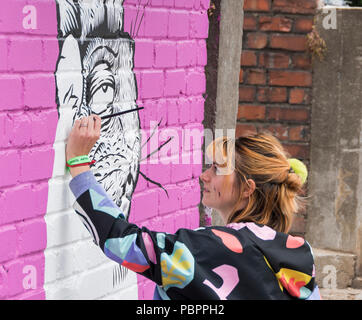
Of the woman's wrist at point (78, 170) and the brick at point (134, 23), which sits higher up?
the brick at point (134, 23)

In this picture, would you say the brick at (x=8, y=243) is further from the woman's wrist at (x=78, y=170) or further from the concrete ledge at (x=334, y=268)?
the concrete ledge at (x=334, y=268)

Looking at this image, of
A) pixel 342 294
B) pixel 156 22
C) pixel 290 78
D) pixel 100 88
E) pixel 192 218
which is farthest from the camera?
pixel 342 294

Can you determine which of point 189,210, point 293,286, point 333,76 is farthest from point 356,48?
point 293,286

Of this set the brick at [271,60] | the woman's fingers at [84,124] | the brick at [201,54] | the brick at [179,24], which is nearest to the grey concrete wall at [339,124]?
the brick at [271,60]

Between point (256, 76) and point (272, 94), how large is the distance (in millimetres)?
153

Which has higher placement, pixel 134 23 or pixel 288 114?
pixel 134 23

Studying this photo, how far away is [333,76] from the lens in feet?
18.0

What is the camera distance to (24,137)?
2.44m

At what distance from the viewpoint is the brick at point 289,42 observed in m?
5.35

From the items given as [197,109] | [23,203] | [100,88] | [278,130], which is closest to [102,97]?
[100,88]

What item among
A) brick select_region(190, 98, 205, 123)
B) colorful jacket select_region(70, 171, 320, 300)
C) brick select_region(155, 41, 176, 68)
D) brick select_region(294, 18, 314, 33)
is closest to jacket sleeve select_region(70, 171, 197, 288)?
colorful jacket select_region(70, 171, 320, 300)

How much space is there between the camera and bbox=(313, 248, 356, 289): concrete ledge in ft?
18.3

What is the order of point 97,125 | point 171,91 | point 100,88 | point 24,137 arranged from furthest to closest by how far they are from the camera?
1. point 171,91
2. point 100,88
3. point 97,125
4. point 24,137

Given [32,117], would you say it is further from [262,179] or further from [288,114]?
[288,114]
